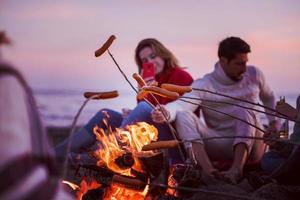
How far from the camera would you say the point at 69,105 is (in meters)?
20.0

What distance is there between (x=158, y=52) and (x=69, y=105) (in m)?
14.8

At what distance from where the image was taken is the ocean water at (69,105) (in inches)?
594

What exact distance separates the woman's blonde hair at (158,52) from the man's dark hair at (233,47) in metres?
0.68

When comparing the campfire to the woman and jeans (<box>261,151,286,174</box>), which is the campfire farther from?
the woman

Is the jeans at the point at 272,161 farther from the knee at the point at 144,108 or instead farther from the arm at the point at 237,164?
the knee at the point at 144,108

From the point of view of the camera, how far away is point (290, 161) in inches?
133

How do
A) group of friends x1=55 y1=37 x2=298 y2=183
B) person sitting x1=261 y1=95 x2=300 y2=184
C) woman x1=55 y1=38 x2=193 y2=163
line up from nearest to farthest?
person sitting x1=261 y1=95 x2=300 y2=184 < group of friends x1=55 y1=37 x2=298 y2=183 < woman x1=55 y1=38 x2=193 y2=163

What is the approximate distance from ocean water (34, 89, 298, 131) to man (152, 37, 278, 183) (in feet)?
23.6

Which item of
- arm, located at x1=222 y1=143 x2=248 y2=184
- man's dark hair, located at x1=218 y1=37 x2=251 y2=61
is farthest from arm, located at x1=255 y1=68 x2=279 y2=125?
arm, located at x1=222 y1=143 x2=248 y2=184

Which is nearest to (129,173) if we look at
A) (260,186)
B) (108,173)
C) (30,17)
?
(108,173)

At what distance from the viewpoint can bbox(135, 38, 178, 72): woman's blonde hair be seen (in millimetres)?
5508

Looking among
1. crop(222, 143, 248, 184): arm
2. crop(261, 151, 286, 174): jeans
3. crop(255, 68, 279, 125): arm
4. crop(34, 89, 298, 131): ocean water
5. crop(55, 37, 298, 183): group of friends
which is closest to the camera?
crop(261, 151, 286, 174): jeans

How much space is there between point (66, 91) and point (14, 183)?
80.4ft

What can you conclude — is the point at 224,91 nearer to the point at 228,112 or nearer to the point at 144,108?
the point at 228,112
